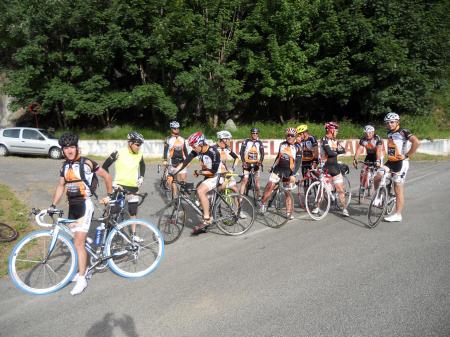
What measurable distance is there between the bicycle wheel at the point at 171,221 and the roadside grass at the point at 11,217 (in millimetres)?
2595

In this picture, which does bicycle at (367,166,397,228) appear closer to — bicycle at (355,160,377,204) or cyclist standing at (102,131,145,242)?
bicycle at (355,160,377,204)

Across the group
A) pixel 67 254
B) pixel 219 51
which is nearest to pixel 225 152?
pixel 67 254

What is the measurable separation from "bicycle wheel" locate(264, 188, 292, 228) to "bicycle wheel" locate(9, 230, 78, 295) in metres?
4.15

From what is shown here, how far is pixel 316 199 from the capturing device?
27.9ft

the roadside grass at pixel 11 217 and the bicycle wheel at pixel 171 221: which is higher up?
the bicycle wheel at pixel 171 221

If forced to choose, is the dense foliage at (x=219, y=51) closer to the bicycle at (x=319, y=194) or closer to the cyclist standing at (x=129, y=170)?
the bicycle at (x=319, y=194)

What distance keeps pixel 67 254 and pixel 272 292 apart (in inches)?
119

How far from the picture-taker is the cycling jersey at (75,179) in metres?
5.17

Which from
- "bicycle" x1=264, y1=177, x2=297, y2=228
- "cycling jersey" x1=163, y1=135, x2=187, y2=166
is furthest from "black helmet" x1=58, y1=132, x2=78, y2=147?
"cycling jersey" x1=163, y1=135, x2=187, y2=166

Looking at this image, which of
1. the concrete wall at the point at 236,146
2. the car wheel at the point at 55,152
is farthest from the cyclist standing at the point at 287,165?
the car wheel at the point at 55,152

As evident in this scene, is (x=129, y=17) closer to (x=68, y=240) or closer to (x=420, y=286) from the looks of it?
(x=68, y=240)

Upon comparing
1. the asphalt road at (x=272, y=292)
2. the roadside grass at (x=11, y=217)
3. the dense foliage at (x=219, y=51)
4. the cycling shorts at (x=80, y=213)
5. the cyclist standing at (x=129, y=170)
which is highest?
the dense foliage at (x=219, y=51)

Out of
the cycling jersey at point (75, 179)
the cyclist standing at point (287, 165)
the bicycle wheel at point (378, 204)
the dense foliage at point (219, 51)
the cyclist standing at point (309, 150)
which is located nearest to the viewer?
the cycling jersey at point (75, 179)

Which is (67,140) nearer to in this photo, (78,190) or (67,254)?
(78,190)
